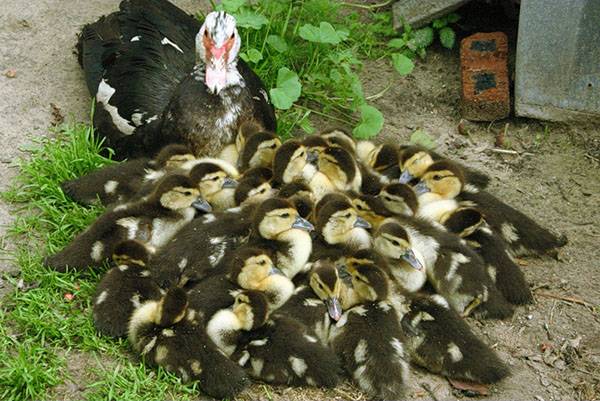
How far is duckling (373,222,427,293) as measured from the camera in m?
4.64

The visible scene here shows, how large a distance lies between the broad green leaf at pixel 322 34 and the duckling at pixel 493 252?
1.85m

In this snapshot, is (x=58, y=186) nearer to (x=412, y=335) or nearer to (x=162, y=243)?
(x=162, y=243)

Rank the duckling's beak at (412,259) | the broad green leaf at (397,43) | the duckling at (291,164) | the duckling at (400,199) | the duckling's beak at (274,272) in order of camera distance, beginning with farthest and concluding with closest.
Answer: the broad green leaf at (397,43) < the duckling at (291,164) < the duckling at (400,199) < the duckling's beak at (412,259) < the duckling's beak at (274,272)

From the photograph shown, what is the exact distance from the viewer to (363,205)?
5.02 m

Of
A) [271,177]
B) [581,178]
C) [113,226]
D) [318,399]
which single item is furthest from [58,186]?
[581,178]

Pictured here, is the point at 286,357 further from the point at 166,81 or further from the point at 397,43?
the point at 397,43

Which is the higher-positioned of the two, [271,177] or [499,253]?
[271,177]

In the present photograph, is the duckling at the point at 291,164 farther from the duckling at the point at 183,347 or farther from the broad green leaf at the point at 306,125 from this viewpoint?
the duckling at the point at 183,347

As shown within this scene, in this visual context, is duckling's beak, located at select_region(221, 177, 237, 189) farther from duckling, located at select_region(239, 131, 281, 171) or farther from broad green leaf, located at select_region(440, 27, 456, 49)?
broad green leaf, located at select_region(440, 27, 456, 49)

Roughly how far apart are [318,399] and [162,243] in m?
1.29

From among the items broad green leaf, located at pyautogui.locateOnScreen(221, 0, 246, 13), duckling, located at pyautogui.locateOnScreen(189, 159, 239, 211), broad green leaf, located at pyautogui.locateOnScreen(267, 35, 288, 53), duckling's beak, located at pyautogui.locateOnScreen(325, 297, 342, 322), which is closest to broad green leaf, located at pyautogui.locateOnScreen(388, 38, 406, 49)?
broad green leaf, located at pyautogui.locateOnScreen(267, 35, 288, 53)

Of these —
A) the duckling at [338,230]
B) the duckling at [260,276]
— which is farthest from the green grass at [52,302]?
the duckling at [338,230]

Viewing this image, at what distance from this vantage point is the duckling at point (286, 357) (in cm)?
423

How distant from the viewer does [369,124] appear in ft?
20.2
